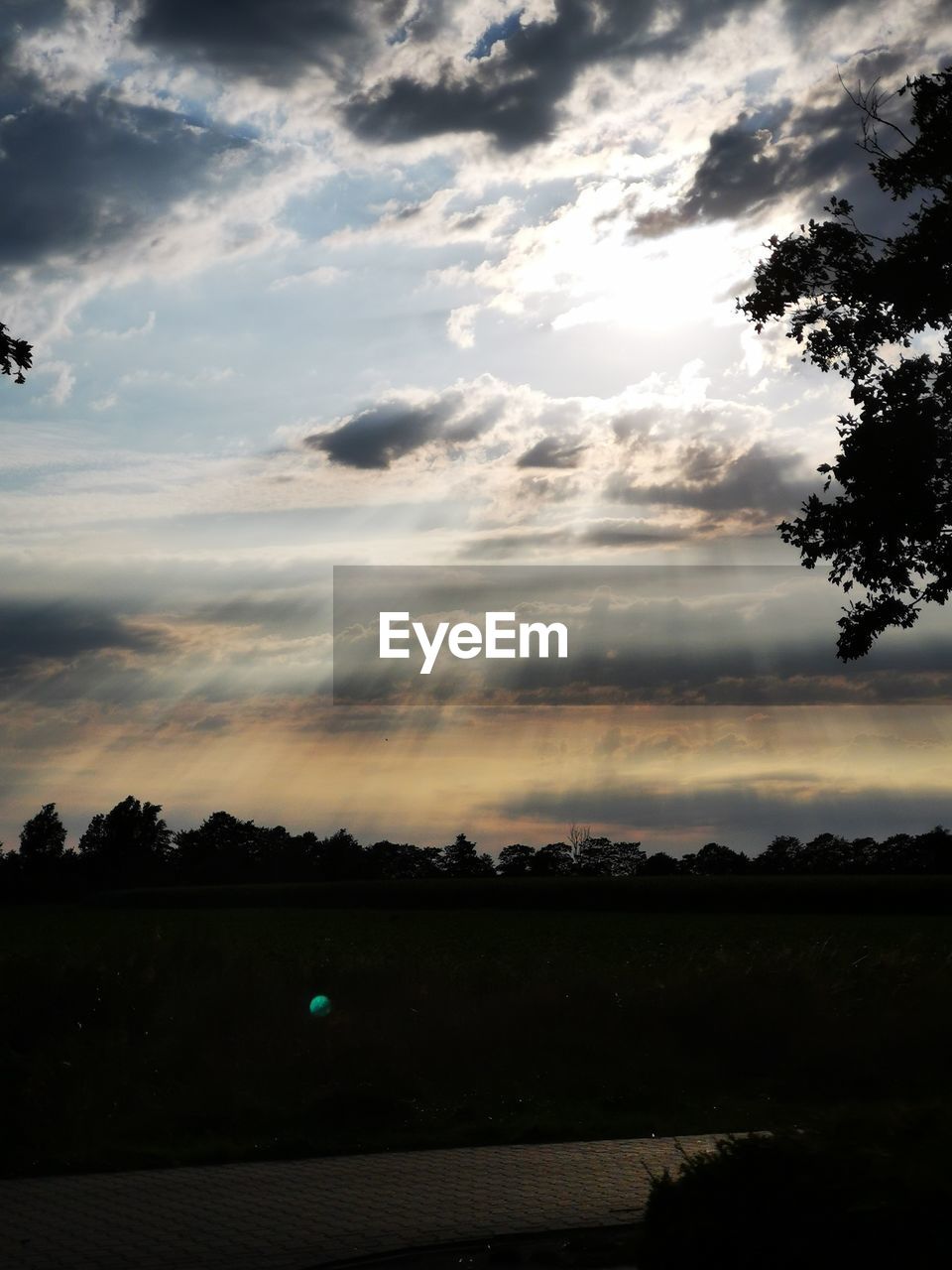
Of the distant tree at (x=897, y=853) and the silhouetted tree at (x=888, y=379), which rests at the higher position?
the silhouetted tree at (x=888, y=379)

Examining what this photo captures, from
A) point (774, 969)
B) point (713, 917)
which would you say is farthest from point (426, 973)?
point (713, 917)

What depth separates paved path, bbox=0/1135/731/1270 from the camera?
8.61 metres

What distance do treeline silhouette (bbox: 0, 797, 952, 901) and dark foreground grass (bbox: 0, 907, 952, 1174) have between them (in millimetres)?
68049

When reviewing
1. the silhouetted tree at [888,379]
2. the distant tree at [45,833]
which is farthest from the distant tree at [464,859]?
the silhouetted tree at [888,379]

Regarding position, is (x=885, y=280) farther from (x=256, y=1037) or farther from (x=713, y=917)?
(x=713, y=917)

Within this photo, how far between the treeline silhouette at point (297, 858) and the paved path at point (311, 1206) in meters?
74.9

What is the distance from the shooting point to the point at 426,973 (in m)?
18.6

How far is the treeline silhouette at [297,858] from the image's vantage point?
3755 inches

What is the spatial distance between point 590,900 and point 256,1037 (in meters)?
57.7

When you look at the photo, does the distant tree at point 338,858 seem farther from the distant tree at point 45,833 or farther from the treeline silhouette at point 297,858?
the distant tree at point 45,833

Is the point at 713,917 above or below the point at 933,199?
below

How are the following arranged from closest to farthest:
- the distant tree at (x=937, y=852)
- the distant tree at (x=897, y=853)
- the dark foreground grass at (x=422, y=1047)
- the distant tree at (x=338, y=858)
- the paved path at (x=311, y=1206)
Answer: the paved path at (x=311, y=1206), the dark foreground grass at (x=422, y=1047), the distant tree at (x=937, y=852), the distant tree at (x=897, y=853), the distant tree at (x=338, y=858)

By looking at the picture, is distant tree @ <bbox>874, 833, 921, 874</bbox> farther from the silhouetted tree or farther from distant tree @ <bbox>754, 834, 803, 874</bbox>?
the silhouetted tree

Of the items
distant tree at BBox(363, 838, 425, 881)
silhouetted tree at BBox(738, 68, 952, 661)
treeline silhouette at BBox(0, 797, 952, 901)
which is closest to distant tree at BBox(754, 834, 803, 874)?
treeline silhouette at BBox(0, 797, 952, 901)
